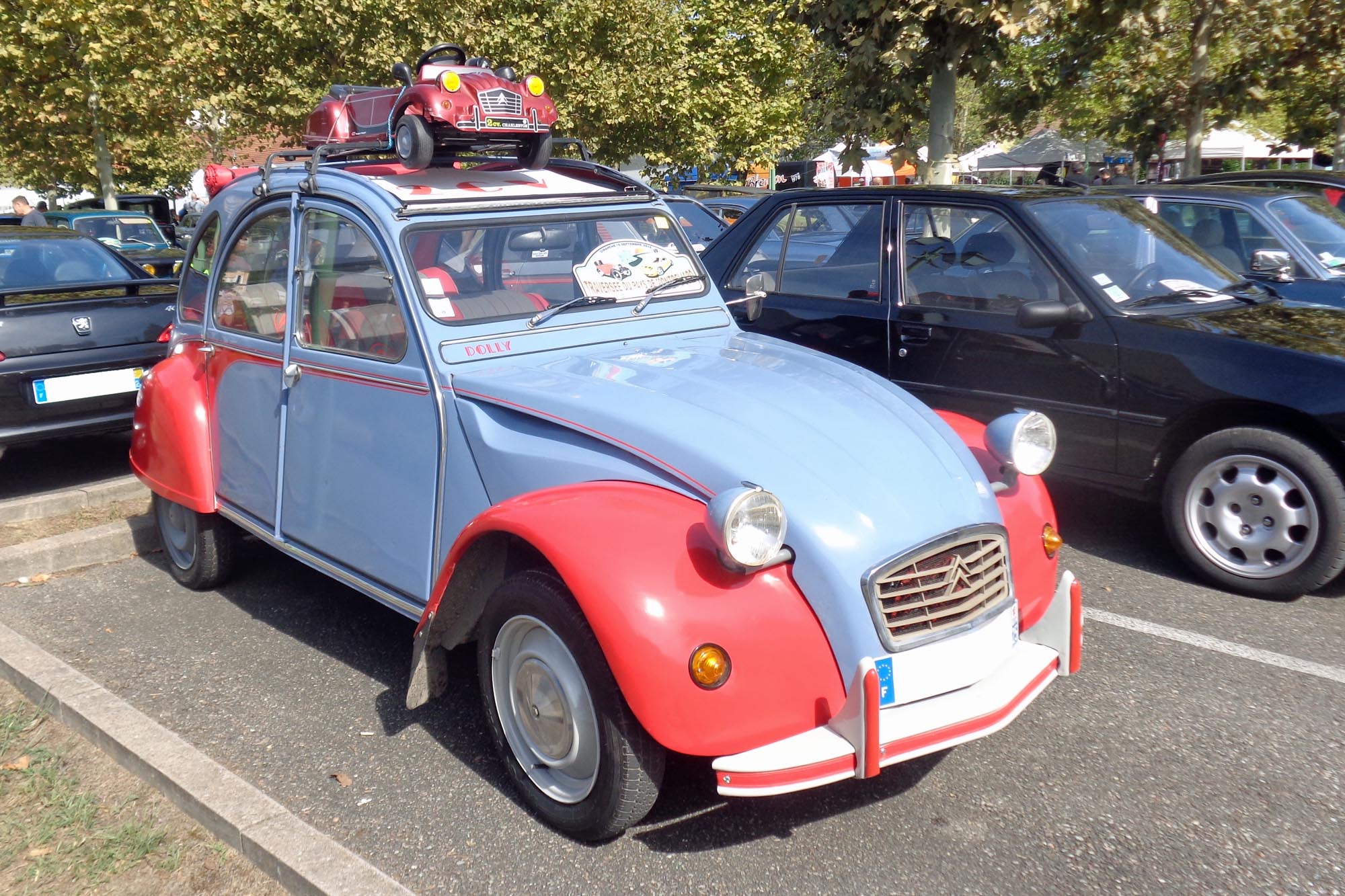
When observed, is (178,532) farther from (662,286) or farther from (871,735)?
(871,735)

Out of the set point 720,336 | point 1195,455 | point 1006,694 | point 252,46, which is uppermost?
point 252,46

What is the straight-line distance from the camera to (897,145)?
35.5ft

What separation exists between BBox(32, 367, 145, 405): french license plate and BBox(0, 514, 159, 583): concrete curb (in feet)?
3.05

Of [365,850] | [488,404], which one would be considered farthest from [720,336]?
[365,850]

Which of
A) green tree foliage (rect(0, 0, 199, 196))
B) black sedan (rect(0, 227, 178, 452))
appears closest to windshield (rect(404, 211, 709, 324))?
black sedan (rect(0, 227, 178, 452))

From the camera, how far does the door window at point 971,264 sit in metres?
5.70

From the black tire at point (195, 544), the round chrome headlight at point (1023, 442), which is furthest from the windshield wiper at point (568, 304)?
the black tire at point (195, 544)

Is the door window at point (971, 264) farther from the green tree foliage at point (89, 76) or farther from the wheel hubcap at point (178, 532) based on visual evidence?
the green tree foliage at point (89, 76)

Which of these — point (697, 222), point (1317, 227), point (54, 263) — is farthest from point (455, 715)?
point (697, 222)

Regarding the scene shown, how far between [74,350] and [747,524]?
5.44 meters

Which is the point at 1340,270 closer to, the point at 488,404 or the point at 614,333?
the point at 614,333

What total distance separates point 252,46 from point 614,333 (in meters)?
16.3

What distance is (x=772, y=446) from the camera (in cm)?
326

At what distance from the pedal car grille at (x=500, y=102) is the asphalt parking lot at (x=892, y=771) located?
2.18 meters
